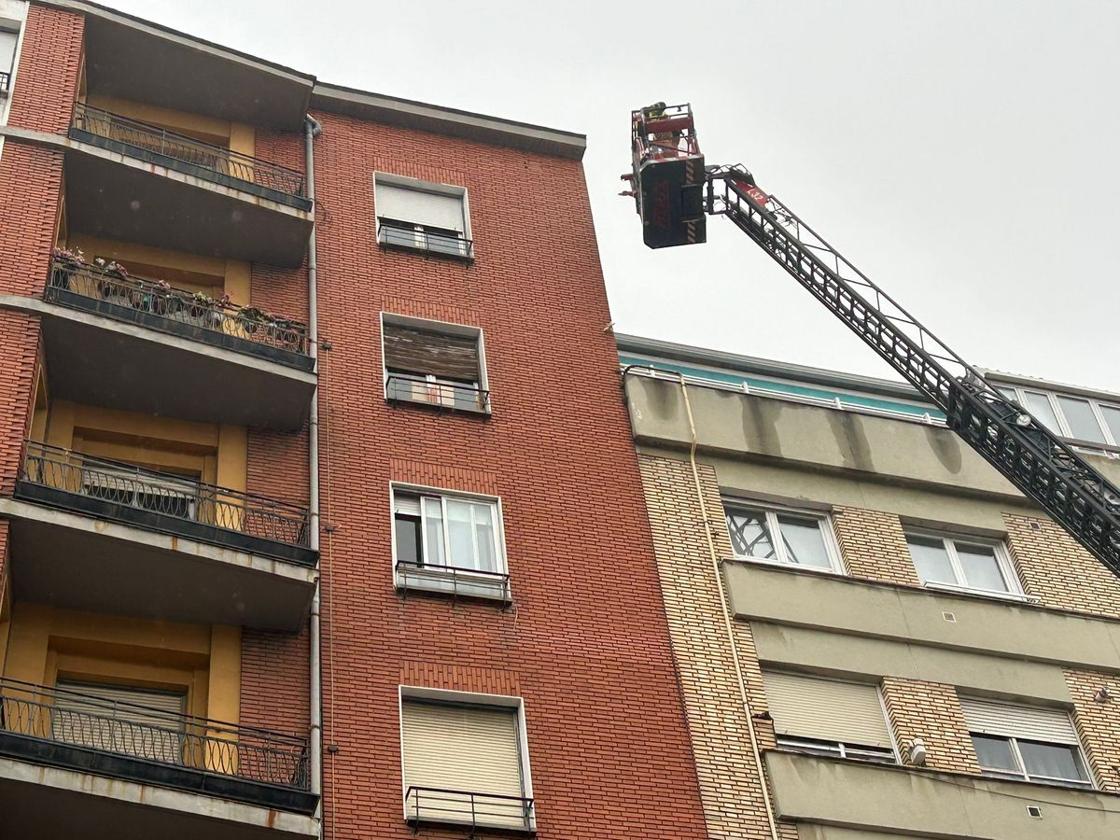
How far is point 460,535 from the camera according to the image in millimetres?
21672

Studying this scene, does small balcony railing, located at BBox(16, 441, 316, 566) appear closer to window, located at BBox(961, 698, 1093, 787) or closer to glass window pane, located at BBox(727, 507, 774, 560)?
glass window pane, located at BBox(727, 507, 774, 560)

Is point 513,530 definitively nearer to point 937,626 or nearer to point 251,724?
point 251,724

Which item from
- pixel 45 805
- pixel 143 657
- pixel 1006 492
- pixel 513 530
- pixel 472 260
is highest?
pixel 472 260

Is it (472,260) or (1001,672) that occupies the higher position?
(472,260)

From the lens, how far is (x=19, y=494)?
1773 centimetres

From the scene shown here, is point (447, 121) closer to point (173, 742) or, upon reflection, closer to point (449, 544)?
point (449, 544)

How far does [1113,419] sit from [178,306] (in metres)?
17.3

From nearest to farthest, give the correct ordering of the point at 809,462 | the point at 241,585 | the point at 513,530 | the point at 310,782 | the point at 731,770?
1. the point at 310,782
2. the point at 241,585
3. the point at 731,770
4. the point at 513,530
5. the point at 809,462

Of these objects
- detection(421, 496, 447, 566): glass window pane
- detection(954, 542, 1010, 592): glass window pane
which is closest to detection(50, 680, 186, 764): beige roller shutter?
detection(421, 496, 447, 566): glass window pane

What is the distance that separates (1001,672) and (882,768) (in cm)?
314

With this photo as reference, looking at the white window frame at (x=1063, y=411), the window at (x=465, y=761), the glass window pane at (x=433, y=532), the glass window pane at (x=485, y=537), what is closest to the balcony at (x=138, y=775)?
the window at (x=465, y=761)

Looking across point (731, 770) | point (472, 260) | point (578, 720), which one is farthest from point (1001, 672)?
point (472, 260)

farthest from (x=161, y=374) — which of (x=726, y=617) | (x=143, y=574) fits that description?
(x=726, y=617)

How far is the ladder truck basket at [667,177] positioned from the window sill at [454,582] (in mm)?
9417
